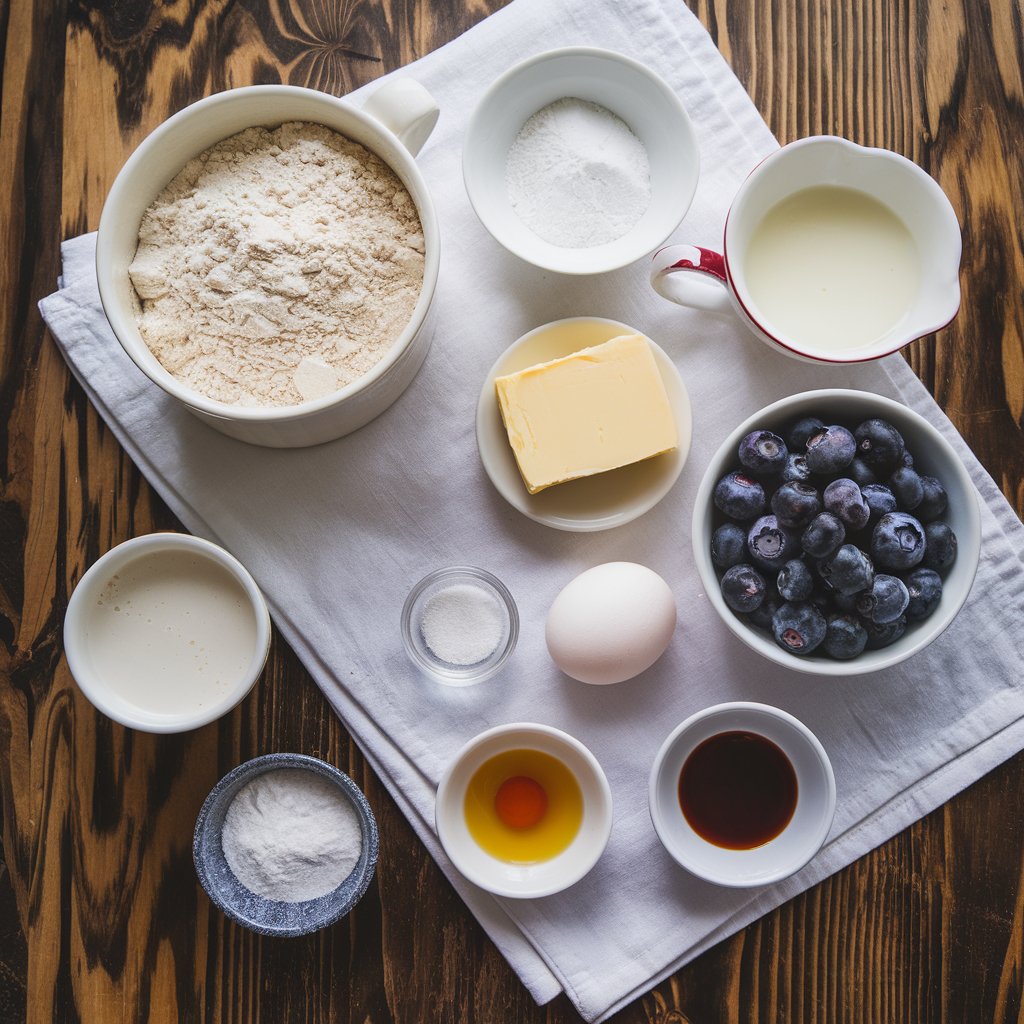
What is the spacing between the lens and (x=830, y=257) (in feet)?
3.46

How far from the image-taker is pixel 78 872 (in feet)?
3.68

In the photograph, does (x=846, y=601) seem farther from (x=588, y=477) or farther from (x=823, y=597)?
(x=588, y=477)

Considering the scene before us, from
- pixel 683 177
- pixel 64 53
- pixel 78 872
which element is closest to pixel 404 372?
pixel 683 177

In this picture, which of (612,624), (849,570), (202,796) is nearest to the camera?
(849,570)

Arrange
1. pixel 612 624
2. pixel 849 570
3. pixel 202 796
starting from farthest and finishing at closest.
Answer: pixel 202 796
pixel 612 624
pixel 849 570

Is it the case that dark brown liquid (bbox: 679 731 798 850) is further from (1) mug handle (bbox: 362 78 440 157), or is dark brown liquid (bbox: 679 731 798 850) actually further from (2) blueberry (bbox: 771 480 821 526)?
(1) mug handle (bbox: 362 78 440 157)

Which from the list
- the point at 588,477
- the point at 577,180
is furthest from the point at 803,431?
the point at 577,180

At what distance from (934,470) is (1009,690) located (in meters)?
0.33

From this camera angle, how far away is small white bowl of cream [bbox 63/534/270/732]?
1039mm

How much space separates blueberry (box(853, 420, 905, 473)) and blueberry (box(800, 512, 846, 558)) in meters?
Result: 0.09

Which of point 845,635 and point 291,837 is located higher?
point 845,635

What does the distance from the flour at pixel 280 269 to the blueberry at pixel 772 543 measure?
436mm

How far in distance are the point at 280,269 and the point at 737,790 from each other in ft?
2.55

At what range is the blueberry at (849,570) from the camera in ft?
2.92
